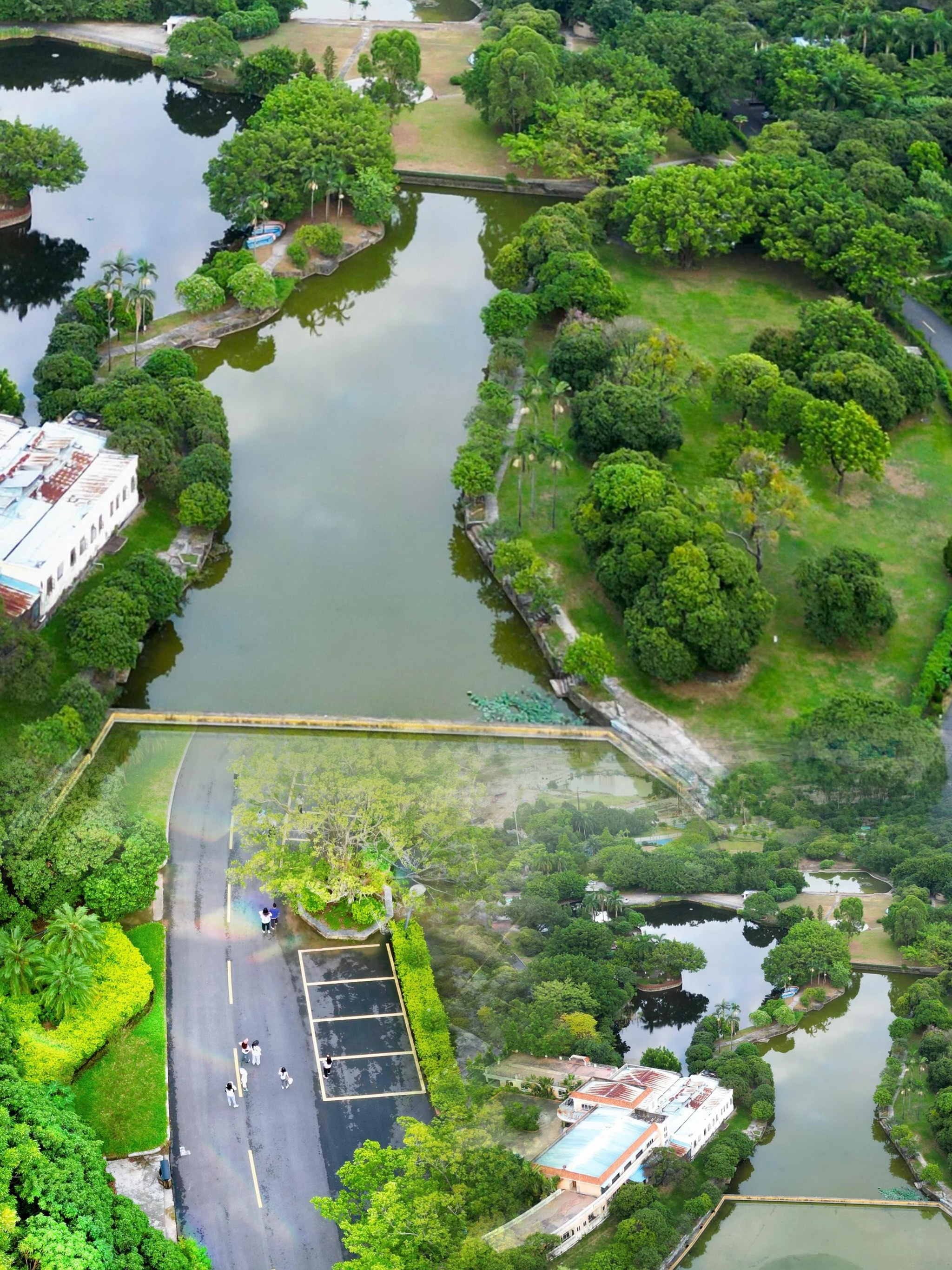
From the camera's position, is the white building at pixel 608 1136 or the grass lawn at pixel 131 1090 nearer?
the white building at pixel 608 1136

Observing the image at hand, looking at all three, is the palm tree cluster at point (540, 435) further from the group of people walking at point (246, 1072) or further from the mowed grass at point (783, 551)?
the group of people walking at point (246, 1072)

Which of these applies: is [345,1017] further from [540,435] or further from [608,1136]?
[540,435]

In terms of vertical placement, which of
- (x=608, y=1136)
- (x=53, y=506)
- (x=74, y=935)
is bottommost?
(x=74, y=935)

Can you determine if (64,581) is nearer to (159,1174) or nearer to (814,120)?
(159,1174)

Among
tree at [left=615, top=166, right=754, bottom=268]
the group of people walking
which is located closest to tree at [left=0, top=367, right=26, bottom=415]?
tree at [left=615, top=166, right=754, bottom=268]

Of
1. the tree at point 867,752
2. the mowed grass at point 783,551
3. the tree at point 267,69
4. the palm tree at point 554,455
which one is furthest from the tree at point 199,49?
the tree at point 867,752

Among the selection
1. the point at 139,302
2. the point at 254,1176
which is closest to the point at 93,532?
the point at 139,302
